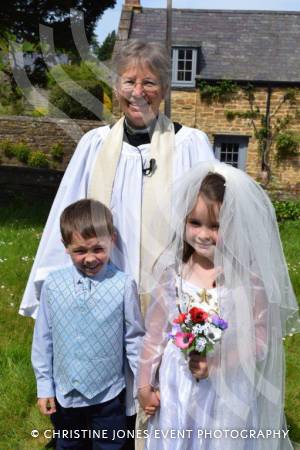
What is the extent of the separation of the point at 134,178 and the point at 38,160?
10.9m

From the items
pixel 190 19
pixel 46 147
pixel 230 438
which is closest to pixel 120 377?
pixel 230 438

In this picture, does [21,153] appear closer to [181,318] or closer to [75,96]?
[75,96]

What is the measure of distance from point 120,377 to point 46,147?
11.6 m

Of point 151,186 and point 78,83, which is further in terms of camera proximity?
point 78,83

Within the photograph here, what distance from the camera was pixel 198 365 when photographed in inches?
87.5

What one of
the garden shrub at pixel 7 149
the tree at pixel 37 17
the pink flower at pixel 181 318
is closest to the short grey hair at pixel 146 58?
the pink flower at pixel 181 318

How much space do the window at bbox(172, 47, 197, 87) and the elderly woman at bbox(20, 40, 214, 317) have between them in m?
14.2

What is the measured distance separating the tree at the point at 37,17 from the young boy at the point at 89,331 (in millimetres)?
8159

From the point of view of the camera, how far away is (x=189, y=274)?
2.33 meters

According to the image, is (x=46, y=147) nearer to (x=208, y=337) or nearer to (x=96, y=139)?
(x=96, y=139)

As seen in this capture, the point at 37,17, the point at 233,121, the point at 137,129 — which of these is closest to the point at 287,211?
the point at 233,121

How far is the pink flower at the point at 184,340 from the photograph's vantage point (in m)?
2.15

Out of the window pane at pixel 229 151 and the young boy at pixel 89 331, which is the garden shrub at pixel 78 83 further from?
the window pane at pixel 229 151

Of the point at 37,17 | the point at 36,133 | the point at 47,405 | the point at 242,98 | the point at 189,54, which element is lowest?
the point at 47,405
